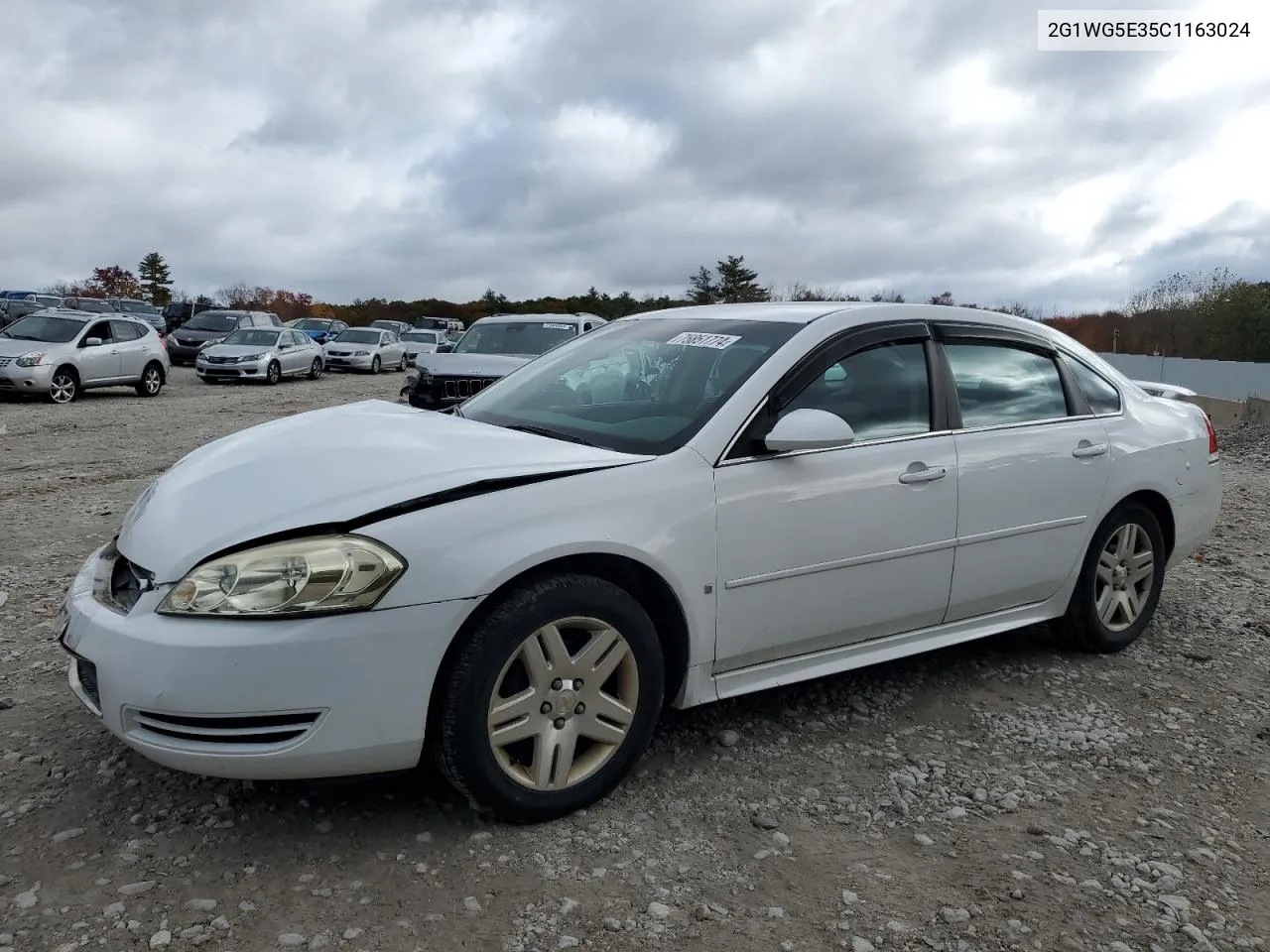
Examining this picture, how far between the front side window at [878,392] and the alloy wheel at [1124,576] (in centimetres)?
132

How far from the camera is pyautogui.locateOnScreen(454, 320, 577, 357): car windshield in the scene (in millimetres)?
13352

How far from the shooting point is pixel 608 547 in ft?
9.87

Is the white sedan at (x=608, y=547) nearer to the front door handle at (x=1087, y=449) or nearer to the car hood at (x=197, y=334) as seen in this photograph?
the front door handle at (x=1087, y=449)

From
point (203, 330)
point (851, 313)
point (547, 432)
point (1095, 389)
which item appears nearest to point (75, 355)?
point (203, 330)

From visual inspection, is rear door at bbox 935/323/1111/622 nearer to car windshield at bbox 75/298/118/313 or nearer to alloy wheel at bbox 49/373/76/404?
alloy wheel at bbox 49/373/76/404

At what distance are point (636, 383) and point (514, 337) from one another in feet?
32.1

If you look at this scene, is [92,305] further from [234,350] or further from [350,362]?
[234,350]

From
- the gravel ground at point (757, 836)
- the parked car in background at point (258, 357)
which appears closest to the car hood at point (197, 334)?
the parked car in background at point (258, 357)

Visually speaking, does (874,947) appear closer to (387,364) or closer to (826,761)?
(826,761)

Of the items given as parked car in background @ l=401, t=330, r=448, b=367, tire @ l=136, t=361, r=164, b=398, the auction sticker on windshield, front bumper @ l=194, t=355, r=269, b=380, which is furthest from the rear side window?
parked car in background @ l=401, t=330, r=448, b=367

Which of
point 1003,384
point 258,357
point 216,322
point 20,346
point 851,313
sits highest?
point 851,313

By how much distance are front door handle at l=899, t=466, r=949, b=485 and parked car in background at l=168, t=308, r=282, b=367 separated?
88.2 feet

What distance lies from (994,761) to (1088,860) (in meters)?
0.63

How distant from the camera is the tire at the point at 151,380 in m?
19.5
